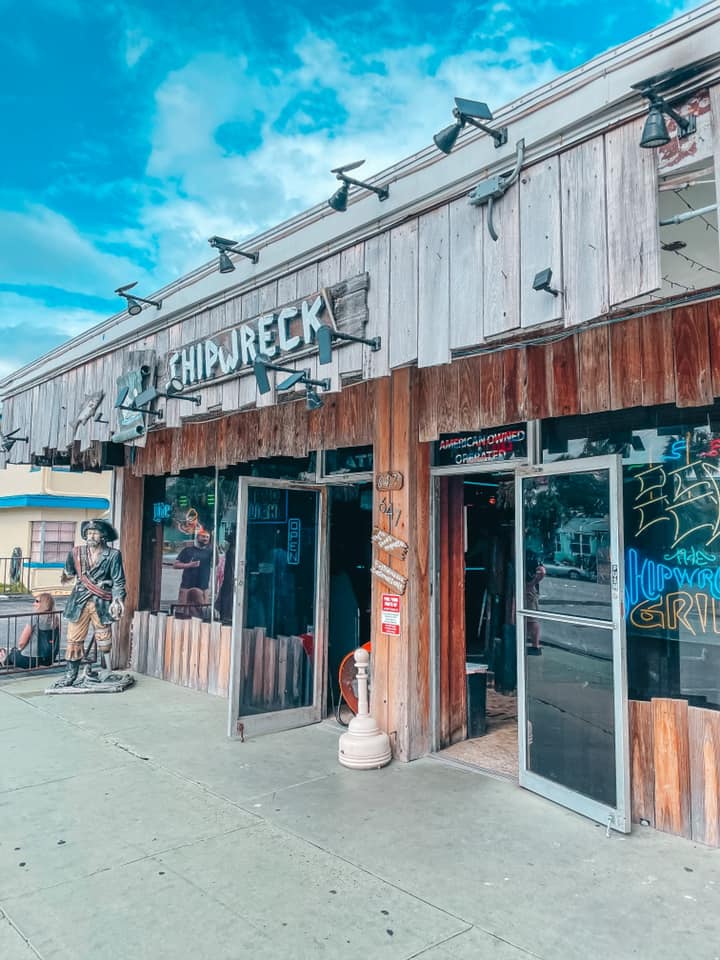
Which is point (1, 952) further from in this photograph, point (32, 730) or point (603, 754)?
point (32, 730)

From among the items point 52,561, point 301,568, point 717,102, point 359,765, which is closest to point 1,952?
point 359,765

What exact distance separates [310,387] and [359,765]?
2790mm

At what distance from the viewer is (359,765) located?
4.80 meters

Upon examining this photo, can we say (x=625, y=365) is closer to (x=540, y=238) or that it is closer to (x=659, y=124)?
(x=540, y=238)

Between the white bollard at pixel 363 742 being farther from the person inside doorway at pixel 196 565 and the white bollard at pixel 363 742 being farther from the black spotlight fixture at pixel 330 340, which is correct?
the person inside doorway at pixel 196 565

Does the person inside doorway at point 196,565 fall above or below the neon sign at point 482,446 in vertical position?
below

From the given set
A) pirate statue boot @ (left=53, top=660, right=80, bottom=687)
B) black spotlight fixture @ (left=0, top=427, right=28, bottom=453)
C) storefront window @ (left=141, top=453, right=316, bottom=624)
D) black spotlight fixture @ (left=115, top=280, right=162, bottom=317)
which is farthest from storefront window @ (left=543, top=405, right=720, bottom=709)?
black spotlight fixture @ (left=0, top=427, right=28, bottom=453)

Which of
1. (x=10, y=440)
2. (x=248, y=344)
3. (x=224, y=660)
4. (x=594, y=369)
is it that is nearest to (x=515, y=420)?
(x=594, y=369)

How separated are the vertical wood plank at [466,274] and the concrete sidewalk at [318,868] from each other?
8.90 feet

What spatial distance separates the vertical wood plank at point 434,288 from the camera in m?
3.55

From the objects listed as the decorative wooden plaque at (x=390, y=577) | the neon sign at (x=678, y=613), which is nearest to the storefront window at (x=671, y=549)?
the neon sign at (x=678, y=613)

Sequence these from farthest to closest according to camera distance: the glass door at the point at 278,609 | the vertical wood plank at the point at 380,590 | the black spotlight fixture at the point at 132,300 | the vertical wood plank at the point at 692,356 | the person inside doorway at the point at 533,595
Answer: the black spotlight fixture at the point at 132,300 → the glass door at the point at 278,609 → the vertical wood plank at the point at 380,590 → the person inside doorway at the point at 533,595 → the vertical wood plank at the point at 692,356

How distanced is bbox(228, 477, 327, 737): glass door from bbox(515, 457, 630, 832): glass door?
2.32m

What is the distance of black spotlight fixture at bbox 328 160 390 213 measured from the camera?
409 centimetres
